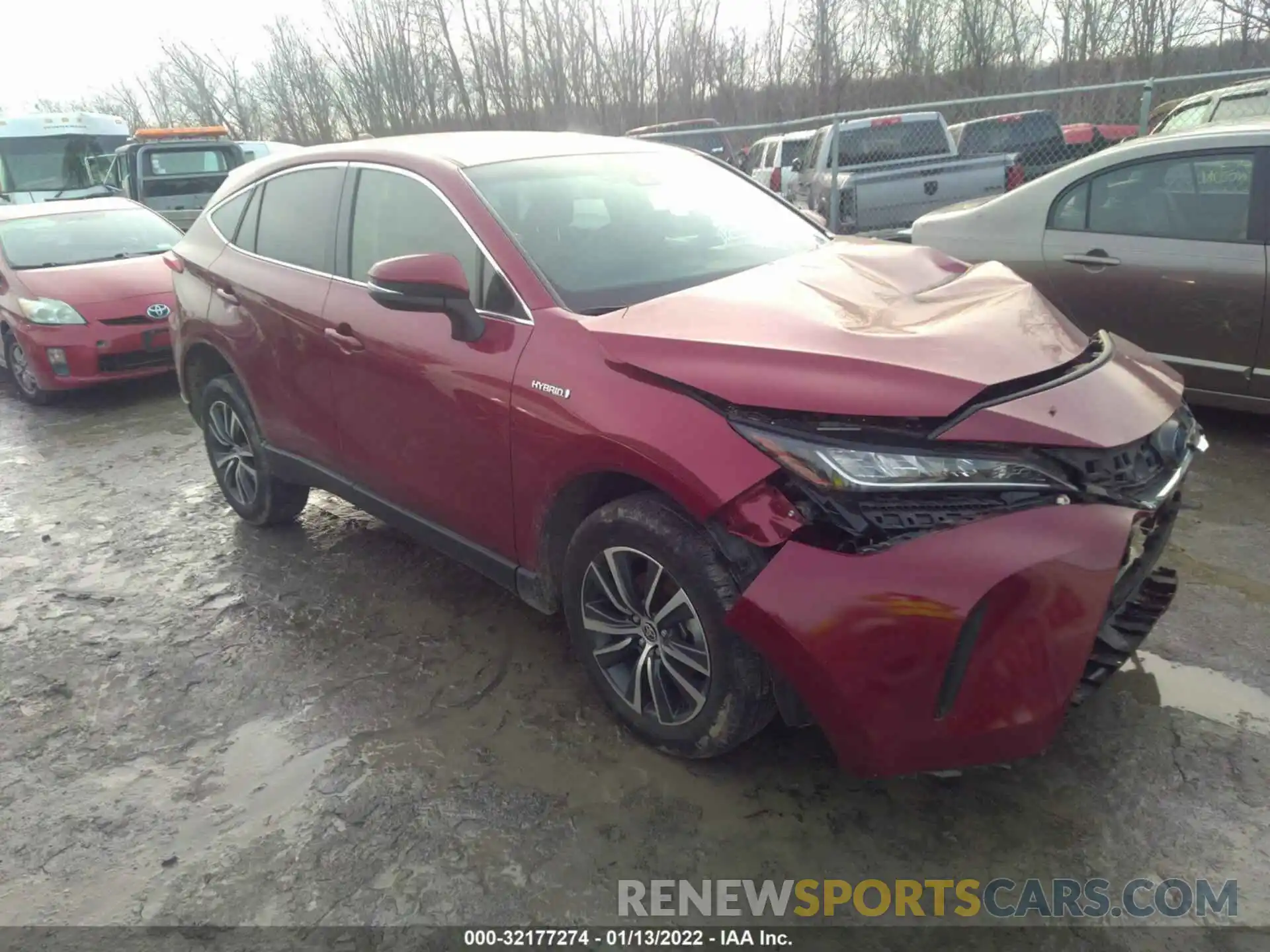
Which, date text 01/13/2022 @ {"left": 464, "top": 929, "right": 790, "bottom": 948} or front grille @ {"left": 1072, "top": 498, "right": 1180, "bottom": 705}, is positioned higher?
front grille @ {"left": 1072, "top": 498, "right": 1180, "bottom": 705}

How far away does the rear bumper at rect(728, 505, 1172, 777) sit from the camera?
201 centimetres

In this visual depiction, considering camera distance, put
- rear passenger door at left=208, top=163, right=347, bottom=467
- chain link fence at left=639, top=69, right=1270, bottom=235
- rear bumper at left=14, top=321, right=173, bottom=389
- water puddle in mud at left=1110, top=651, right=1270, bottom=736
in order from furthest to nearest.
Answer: chain link fence at left=639, top=69, right=1270, bottom=235 → rear bumper at left=14, top=321, right=173, bottom=389 → rear passenger door at left=208, top=163, right=347, bottom=467 → water puddle in mud at left=1110, top=651, right=1270, bottom=736

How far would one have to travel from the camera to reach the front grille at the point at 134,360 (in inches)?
288

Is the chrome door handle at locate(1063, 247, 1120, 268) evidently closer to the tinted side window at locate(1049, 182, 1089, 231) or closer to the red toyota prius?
the tinted side window at locate(1049, 182, 1089, 231)

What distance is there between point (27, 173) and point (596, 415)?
60.9ft

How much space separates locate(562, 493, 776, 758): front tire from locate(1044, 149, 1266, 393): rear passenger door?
3.54 m

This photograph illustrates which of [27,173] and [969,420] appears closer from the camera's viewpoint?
[969,420]

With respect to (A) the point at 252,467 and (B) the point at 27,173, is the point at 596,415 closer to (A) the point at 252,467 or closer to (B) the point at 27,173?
(A) the point at 252,467

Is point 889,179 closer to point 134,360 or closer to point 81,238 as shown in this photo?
point 134,360

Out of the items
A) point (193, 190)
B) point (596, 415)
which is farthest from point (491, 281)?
point (193, 190)

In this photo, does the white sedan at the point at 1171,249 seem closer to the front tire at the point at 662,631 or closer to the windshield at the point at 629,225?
the windshield at the point at 629,225

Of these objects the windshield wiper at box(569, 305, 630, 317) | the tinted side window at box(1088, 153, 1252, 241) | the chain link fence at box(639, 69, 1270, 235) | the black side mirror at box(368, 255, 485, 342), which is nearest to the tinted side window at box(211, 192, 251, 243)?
the black side mirror at box(368, 255, 485, 342)

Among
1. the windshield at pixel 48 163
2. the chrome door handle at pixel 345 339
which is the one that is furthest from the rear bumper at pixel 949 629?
the windshield at pixel 48 163

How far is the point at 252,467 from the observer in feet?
14.9
